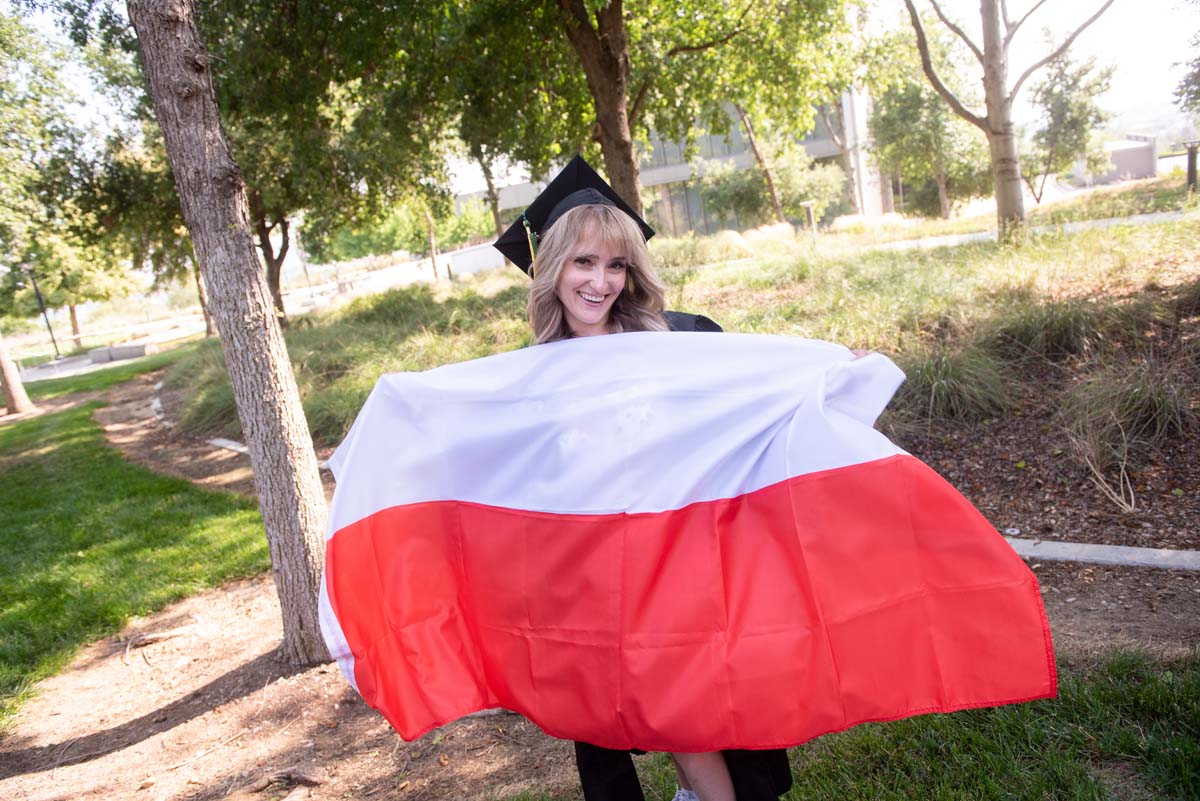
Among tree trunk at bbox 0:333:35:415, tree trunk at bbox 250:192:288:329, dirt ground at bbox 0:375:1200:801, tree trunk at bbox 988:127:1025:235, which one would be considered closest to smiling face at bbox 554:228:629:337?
dirt ground at bbox 0:375:1200:801

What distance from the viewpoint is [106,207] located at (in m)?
17.3

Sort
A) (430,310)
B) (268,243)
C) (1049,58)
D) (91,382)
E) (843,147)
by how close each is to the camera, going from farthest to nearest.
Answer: (843,147) → (91,382) → (268,243) → (430,310) → (1049,58)

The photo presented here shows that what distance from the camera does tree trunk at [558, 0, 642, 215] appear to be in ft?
32.1

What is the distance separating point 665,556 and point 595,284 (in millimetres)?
977

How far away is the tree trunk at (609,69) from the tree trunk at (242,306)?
6.56 metres

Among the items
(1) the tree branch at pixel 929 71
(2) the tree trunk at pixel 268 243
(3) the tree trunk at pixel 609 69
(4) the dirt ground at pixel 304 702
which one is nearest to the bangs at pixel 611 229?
(4) the dirt ground at pixel 304 702

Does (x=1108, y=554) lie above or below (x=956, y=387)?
below

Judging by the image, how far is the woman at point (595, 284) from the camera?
101 inches

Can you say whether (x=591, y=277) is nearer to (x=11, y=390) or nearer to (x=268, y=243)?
(x=11, y=390)

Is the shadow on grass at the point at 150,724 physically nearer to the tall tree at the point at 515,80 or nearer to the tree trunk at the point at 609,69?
the tree trunk at the point at 609,69

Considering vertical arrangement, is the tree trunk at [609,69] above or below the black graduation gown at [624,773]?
above

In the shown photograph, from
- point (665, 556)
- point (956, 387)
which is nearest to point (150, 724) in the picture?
point (665, 556)

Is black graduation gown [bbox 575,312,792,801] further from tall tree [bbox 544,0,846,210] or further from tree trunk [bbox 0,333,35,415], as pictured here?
tree trunk [bbox 0,333,35,415]

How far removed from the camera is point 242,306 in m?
4.21
